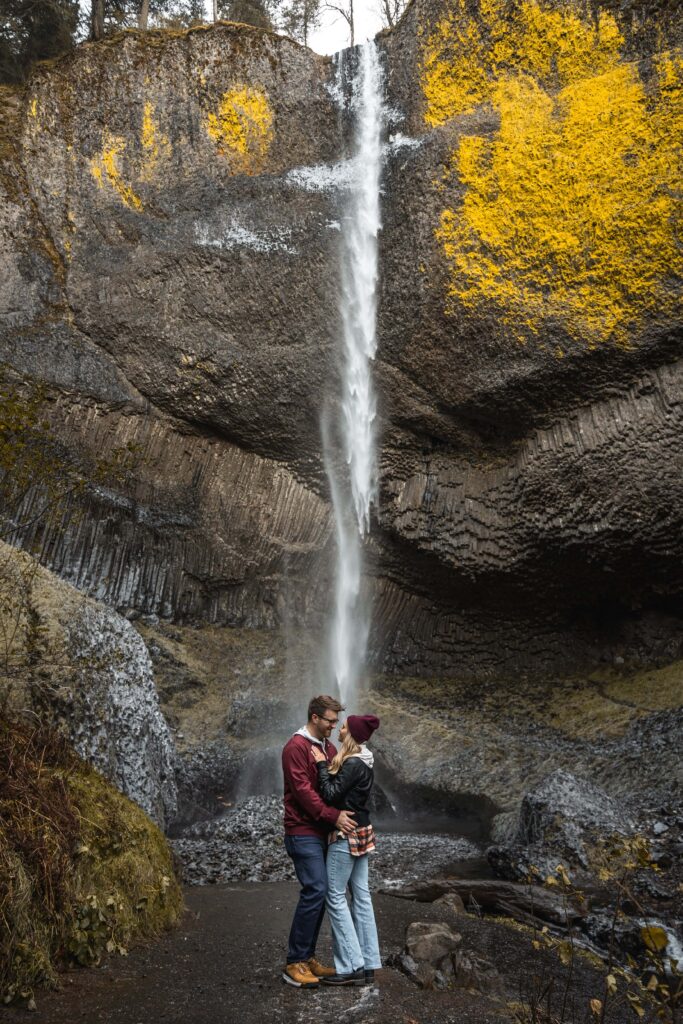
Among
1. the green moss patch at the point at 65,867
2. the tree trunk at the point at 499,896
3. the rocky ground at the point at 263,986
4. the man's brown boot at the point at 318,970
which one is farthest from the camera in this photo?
the tree trunk at the point at 499,896

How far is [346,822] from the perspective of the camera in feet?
15.5

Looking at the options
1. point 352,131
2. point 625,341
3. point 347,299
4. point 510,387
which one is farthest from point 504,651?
point 352,131

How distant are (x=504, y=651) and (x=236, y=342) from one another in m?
7.37

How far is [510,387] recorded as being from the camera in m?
14.1

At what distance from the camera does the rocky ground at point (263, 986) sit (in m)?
4.42

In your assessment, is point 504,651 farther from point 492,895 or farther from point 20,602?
point 20,602

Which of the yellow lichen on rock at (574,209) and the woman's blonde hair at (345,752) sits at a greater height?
the yellow lichen on rock at (574,209)

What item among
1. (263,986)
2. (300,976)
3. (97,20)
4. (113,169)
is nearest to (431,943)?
(300,976)

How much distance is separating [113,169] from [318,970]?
47.2 feet

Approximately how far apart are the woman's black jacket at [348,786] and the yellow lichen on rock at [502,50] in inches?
500

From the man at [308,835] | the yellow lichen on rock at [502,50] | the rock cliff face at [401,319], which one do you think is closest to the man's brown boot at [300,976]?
the man at [308,835]

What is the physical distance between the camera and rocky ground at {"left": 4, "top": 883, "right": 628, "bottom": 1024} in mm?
4418

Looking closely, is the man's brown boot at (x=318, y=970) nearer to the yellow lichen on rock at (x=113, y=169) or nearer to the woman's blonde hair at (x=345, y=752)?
the woman's blonde hair at (x=345, y=752)

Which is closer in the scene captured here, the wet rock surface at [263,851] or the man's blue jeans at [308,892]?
the man's blue jeans at [308,892]
